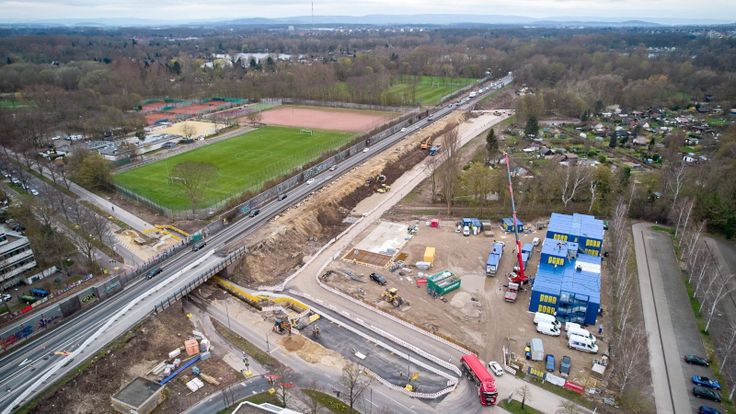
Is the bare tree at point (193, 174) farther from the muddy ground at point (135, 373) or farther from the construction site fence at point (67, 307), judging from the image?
the muddy ground at point (135, 373)

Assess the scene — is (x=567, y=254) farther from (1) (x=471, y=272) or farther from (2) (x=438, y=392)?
(2) (x=438, y=392)

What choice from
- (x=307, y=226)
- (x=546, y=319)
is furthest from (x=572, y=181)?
(x=307, y=226)

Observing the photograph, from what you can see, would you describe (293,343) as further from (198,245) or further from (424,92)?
(424,92)

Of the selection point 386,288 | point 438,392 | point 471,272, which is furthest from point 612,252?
point 438,392

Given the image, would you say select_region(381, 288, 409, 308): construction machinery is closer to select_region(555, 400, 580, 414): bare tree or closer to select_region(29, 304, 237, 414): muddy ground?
select_region(29, 304, 237, 414): muddy ground

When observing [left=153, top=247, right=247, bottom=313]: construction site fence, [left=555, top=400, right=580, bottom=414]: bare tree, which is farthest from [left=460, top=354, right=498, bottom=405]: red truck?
[left=153, top=247, right=247, bottom=313]: construction site fence

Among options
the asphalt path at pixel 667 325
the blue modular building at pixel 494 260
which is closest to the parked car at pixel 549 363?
the asphalt path at pixel 667 325
